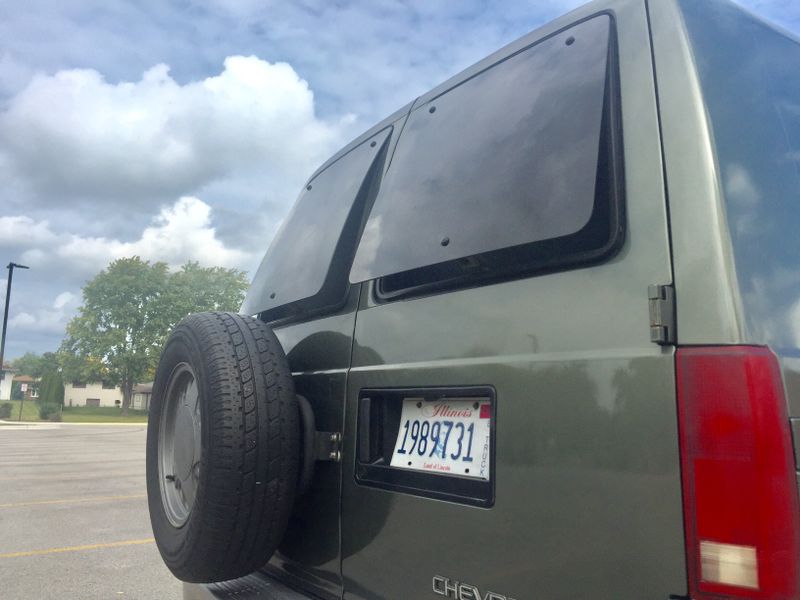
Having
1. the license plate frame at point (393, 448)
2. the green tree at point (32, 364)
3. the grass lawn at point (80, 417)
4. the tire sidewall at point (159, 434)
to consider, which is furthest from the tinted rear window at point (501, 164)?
the green tree at point (32, 364)

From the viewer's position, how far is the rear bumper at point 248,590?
2146mm

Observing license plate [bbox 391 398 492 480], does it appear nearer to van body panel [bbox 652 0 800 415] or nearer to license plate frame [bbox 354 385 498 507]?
license plate frame [bbox 354 385 498 507]

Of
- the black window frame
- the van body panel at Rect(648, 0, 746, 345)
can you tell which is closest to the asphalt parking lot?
the black window frame

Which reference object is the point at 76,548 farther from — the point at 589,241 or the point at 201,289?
the point at 201,289

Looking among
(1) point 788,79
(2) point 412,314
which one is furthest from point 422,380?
(1) point 788,79

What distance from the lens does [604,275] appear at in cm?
135

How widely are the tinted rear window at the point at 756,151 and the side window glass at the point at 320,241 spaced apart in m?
1.18

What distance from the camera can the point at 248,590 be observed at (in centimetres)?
224

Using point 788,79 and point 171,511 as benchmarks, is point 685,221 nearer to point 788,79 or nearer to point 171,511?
point 788,79

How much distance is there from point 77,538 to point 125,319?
5426cm

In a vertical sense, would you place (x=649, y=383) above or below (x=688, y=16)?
below

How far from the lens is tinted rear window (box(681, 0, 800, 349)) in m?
1.20

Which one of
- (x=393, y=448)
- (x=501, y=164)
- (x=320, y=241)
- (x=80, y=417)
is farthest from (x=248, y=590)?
(x=80, y=417)

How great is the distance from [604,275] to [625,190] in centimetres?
19
